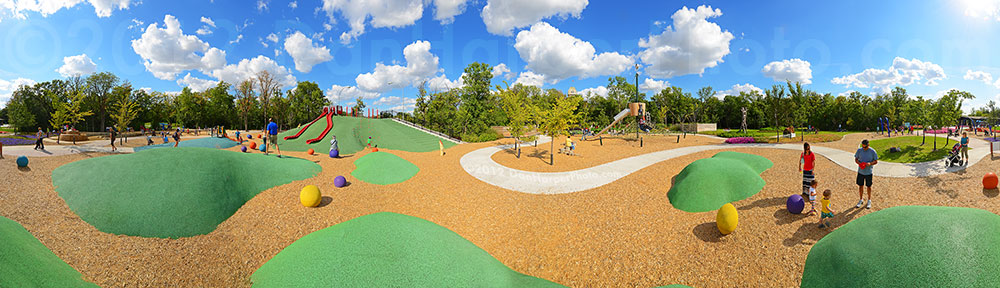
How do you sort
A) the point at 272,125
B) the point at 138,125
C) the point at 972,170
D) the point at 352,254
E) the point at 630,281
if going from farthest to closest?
the point at 138,125 < the point at 272,125 < the point at 972,170 < the point at 630,281 < the point at 352,254

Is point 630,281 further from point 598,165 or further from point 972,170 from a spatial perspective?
point 972,170

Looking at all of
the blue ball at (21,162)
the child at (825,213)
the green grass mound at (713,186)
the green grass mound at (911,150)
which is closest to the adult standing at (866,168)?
the child at (825,213)

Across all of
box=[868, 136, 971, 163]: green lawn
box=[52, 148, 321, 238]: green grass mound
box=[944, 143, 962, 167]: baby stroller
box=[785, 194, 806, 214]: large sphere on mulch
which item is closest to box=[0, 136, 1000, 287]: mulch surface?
box=[785, 194, 806, 214]: large sphere on mulch

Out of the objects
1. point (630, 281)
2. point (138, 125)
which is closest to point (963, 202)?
point (630, 281)

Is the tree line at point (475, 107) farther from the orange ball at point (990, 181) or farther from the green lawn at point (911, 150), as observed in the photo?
the orange ball at point (990, 181)

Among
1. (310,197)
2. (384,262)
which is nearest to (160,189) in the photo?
(310,197)

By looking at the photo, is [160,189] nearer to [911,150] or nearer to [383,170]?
[383,170]

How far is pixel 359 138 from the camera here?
73.5ft

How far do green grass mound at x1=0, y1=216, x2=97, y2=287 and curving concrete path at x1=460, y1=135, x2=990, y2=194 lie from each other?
9.23 meters

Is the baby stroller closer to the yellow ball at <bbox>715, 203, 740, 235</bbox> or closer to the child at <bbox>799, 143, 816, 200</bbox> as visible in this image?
the child at <bbox>799, 143, 816, 200</bbox>

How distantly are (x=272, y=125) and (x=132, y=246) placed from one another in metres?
8.57

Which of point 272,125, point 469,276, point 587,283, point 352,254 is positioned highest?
point 272,125

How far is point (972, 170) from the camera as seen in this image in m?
8.27

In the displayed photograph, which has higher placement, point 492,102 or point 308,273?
point 492,102
